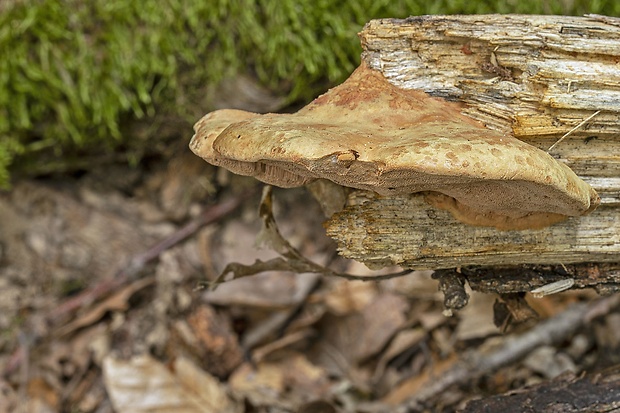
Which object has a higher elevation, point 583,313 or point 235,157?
point 235,157

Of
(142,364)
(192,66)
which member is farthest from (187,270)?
(192,66)

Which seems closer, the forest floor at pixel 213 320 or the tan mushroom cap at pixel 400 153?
the tan mushroom cap at pixel 400 153

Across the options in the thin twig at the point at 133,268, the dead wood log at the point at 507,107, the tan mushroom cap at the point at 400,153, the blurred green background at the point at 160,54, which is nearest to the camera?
the tan mushroom cap at the point at 400,153

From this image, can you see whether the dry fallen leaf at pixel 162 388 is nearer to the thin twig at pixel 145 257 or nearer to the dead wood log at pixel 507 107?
the thin twig at pixel 145 257

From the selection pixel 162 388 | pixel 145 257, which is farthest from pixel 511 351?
pixel 145 257

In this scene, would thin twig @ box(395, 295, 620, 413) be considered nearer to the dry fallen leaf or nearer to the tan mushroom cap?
the dry fallen leaf

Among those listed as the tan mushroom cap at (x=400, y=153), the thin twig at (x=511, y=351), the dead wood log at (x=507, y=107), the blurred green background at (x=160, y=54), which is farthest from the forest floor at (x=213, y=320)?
the tan mushroom cap at (x=400, y=153)

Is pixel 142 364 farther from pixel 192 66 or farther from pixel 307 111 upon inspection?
pixel 307 111
